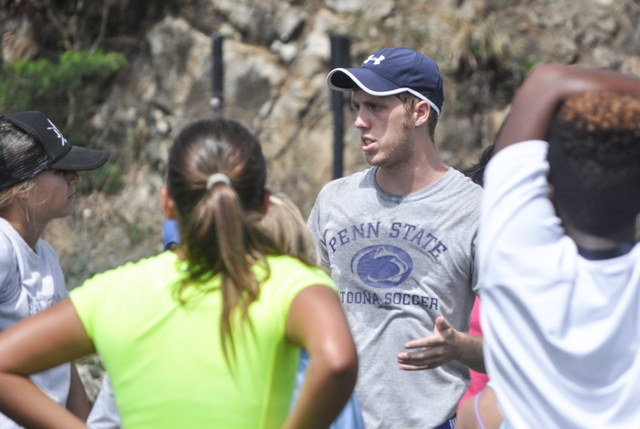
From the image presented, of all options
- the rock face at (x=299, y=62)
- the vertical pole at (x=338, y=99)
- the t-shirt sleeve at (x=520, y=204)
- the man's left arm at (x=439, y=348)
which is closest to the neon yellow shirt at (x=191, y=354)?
the t-shirt sleeve at (x=520, y=204)

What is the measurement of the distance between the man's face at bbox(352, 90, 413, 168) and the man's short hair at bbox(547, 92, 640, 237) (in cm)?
132

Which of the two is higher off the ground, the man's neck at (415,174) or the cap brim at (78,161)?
the cap brim at (78,161)

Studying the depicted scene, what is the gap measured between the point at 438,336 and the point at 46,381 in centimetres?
131

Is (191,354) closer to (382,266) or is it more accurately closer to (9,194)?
(382,266)

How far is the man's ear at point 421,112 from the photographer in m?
2.98

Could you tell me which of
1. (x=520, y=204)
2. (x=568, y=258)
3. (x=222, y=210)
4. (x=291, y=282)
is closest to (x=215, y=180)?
(x=222, y=210)

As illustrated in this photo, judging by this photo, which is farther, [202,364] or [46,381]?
[46,381]

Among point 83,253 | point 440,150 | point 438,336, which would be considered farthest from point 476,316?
point 440,150

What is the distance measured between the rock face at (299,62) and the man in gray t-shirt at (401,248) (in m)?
5.56

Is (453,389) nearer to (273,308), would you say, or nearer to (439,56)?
(273,308)

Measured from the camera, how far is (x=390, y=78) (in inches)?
116

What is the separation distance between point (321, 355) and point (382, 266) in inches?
47.0

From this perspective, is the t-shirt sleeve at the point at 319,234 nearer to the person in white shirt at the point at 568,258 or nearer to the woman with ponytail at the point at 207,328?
the woman with ponytail at the point at 207,328

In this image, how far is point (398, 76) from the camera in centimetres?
294
